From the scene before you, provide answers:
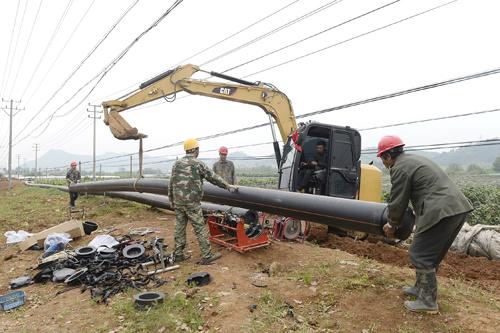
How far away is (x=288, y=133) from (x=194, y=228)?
15.7ft

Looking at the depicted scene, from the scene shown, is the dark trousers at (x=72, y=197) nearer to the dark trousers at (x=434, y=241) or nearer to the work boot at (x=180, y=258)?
the work boot at (x=180, y=258)

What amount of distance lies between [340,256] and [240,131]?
10.1 meters

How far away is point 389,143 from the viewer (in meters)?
4.12

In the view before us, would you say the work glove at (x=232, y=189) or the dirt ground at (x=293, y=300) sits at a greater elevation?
the work glove at (x=232, y=189)

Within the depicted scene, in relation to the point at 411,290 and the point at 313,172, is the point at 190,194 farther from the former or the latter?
the point at 411,290

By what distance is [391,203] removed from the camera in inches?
156

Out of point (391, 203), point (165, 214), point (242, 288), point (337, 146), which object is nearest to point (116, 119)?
point (165, 214)

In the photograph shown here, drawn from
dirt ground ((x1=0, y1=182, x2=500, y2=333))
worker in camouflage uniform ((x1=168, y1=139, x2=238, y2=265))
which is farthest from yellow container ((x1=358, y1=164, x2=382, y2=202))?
worker in camouflage uniform ((x1=168, y1=139, x2=238, y2=265))

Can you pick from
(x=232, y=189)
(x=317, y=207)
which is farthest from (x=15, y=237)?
(x=317, y=207)

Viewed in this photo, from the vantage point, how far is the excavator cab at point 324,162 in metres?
8.13

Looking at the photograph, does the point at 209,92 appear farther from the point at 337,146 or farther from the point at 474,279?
the point at 474,279

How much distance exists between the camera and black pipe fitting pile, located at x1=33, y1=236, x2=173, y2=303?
532 cm

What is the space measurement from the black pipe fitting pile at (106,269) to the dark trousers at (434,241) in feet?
10.9

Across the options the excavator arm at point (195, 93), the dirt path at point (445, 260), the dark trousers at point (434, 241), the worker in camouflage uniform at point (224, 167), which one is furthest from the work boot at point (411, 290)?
the excavator arm at point (195, 93)
